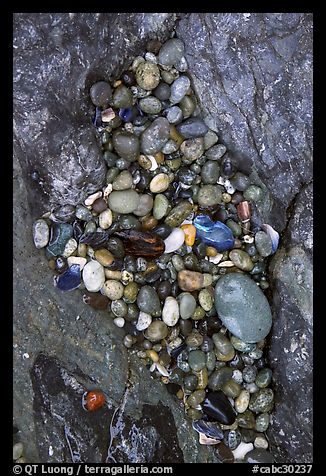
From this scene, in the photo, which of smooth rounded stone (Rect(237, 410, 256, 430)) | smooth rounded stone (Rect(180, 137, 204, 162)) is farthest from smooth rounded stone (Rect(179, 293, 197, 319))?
smooth rounded stone (Rect(180, 137, 204, 162))

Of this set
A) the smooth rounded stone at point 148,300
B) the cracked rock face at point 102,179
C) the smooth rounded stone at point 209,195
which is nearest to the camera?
the cracked rock face at point 102,179

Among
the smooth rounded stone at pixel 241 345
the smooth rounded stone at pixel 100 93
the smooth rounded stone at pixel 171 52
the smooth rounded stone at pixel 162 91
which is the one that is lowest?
the smooth rounded stone at pixel 241 345

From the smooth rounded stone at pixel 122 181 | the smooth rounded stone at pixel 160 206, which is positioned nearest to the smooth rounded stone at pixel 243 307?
the smooth rounded stone at pixel 160 206

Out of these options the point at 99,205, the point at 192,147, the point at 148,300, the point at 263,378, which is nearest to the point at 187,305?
the point at 148,300

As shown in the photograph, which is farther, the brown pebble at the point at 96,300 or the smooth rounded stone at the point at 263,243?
the smooth rounded stone at the point at 263,243

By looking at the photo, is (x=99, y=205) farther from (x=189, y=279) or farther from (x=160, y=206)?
(x=189, y=279)

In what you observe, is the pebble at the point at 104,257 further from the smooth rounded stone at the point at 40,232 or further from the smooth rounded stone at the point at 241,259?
the smooth rounded stone at the point at 241,259
